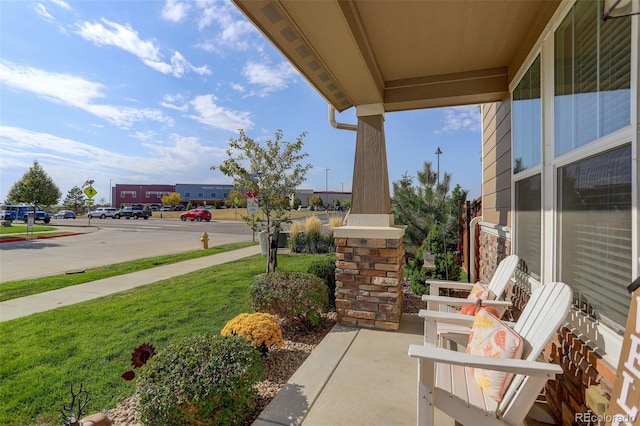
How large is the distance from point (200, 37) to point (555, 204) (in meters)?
5.02

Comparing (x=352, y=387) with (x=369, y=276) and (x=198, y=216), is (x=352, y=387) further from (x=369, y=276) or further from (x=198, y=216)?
(x=198, y=216)

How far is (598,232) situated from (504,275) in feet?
3.80

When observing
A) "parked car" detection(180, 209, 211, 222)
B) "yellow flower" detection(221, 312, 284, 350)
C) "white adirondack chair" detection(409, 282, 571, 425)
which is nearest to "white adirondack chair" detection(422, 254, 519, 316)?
"white adirondack chair" detection(409, 282, 571, 425)

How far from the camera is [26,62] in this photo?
4336mm

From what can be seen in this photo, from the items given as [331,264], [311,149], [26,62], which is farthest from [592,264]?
[26,62]

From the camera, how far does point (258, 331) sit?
2.57m

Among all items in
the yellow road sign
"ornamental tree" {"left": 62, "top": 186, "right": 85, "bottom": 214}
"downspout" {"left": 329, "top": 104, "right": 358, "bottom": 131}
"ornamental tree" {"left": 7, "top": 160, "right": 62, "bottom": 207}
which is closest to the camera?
"downspout" {"left": 329, "top": 104, "right": 358, "bottom": 131}

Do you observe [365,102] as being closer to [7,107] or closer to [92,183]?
[7,107]

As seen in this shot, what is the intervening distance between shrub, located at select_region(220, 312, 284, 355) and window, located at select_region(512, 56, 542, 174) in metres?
2.56

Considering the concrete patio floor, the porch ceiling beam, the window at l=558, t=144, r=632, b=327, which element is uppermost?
the porch ceiling beam

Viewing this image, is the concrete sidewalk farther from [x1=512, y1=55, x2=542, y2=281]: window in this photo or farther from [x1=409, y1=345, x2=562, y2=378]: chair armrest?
[x1=512, y1=55, x2=542, y2=281]: window

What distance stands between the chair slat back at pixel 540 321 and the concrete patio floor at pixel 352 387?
694 mm

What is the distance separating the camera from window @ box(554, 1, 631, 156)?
4.34 feet

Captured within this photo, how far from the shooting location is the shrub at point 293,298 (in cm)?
318
